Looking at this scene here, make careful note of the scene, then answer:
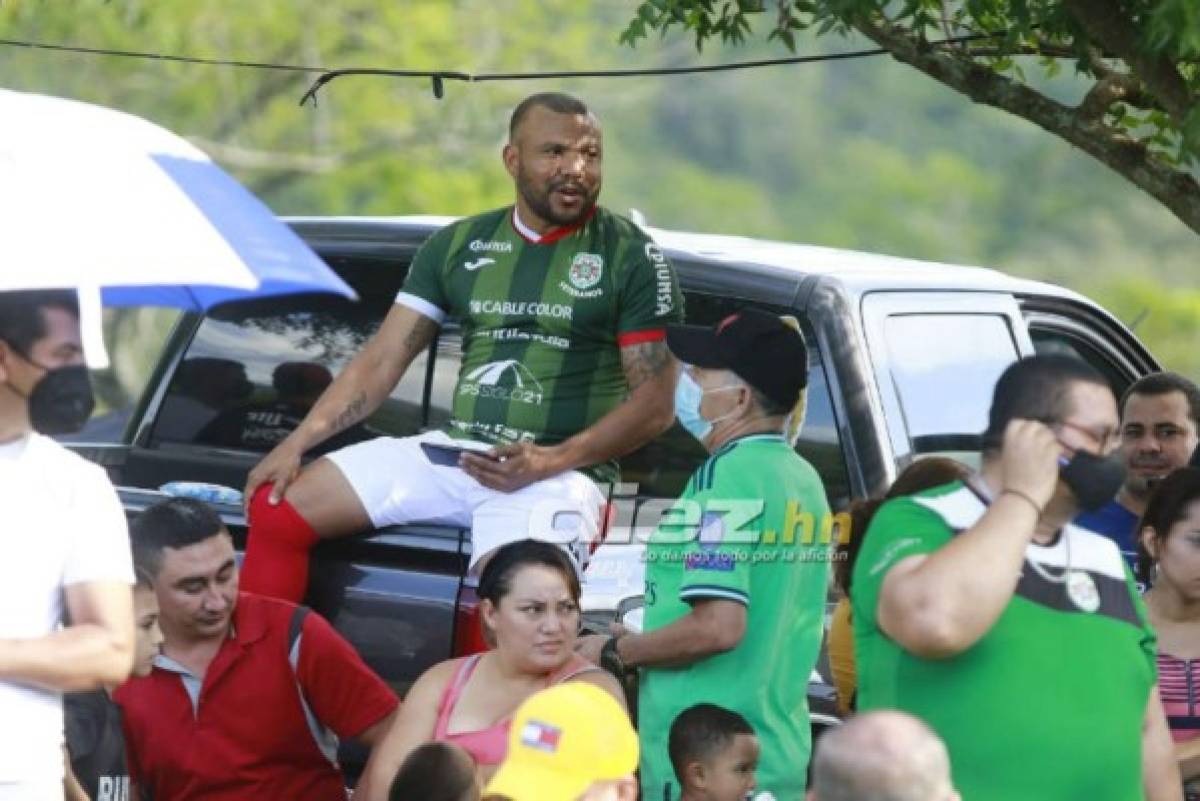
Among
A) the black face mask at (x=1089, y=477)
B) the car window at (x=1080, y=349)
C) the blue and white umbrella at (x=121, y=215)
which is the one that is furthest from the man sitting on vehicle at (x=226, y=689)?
the car window at (x=1080, y=349)

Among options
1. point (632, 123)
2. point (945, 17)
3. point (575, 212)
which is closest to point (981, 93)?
point (945, 17)

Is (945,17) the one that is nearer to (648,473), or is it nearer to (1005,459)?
(648,473)

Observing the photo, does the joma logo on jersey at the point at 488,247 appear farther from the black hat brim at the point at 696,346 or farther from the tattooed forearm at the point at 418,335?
the black hat brim at the point at 696,346

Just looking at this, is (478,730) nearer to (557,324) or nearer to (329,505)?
(329,505)

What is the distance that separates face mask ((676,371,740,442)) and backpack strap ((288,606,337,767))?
41.6 inches

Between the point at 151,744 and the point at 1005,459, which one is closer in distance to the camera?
the point at 1005,459

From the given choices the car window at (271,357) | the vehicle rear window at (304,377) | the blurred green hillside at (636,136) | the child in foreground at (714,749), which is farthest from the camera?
the blurred green hillside at (636,136)

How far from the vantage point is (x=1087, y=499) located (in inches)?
185

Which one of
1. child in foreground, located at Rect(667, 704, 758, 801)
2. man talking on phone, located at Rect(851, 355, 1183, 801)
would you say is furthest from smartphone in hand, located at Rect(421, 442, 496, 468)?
man talking on phone, located at Rect(851, 355, 1183, 801)

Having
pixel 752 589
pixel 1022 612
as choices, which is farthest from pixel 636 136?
A: pixel 1022 612

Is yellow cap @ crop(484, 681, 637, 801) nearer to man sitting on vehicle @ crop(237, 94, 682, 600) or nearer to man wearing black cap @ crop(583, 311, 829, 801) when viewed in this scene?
man wearing black cap @ crop(583, 311, 829, 801)

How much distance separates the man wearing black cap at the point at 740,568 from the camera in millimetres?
5691

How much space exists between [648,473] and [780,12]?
140 cm

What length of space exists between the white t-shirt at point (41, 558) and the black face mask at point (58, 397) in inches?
1.6
